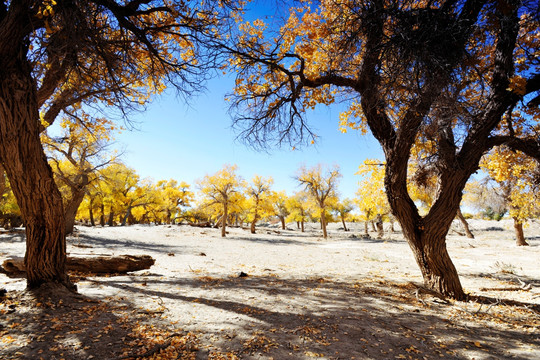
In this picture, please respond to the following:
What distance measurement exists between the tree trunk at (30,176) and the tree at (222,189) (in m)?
20.8

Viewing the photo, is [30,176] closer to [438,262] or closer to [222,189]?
[438,262]

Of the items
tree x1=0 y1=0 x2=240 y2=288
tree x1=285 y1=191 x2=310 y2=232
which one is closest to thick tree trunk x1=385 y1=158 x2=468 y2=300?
tree x1=0 y1=0 x2=240 y2=288

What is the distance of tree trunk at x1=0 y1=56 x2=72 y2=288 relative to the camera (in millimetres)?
3387

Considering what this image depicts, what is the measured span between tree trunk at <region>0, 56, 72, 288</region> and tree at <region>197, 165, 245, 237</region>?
20759mm

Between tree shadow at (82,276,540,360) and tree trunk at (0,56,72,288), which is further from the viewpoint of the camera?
tree trunk at (0,56,72,288)

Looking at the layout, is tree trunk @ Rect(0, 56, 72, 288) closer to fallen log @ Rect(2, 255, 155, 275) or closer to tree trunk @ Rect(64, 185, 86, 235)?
fallen log @ Rect(2, 255, 155, 275)

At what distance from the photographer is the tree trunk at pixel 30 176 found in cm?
339

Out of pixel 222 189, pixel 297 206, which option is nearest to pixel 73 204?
pixel 222 189

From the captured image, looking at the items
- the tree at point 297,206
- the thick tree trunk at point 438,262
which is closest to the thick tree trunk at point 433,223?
the thick tree trunk at point 438,262

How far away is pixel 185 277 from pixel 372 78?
624cm

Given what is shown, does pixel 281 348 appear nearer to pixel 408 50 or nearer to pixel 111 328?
pixel 111 328

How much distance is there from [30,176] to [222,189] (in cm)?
2142

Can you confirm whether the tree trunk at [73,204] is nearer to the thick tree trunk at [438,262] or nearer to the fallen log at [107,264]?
the fallen log at [107,264]

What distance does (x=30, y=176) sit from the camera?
140 inches
